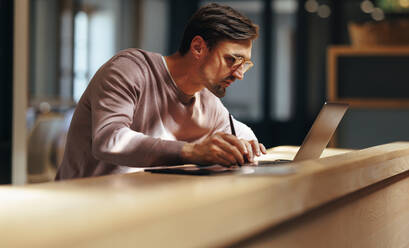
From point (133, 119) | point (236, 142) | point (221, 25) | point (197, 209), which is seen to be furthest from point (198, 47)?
point (197, 209)

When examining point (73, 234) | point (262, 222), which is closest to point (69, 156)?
point (262, 222)

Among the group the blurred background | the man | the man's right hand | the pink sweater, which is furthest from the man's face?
the blurred background

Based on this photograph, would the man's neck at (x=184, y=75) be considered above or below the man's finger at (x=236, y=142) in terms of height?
above

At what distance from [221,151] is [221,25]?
1.91ft

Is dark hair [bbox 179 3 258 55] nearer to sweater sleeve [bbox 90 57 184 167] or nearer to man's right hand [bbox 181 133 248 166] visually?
sweater sleeve [bbox 90 57 184 167]

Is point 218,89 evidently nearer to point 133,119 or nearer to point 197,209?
point 133,119

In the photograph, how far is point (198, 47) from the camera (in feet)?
5.39

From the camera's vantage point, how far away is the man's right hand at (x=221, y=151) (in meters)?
1.10

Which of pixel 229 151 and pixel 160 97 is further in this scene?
pixel 160 97

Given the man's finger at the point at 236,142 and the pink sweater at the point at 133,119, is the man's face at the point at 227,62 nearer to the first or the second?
the pink sweater at the point at 133,119

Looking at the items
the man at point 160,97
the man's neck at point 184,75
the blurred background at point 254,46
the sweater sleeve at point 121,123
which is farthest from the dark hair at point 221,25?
the blurred background at point 254,46

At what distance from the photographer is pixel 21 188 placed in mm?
769

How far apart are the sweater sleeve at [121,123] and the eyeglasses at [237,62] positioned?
0.84 feet

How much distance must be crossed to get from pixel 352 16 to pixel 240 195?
6.35 metres
